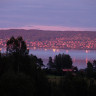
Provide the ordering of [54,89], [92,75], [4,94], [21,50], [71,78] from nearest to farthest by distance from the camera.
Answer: [4,94], [54,89], [71,78], [21,50], [92,75]

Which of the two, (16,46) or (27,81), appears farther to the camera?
(16,46)

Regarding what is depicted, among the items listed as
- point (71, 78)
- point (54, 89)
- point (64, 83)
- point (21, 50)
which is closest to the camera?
point (54, 89)

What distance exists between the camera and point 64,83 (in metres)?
17.0

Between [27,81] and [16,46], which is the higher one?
[16,46]

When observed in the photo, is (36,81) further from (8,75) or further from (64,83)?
(8,75)

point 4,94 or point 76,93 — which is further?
point 76,93

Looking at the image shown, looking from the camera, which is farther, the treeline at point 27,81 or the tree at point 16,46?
the tree at point 16,46

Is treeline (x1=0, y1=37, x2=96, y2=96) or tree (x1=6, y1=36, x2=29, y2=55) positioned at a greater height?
tree (x1=6, y1=36, x2=29, y2=55)

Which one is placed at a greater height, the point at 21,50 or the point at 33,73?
the point at 21,50

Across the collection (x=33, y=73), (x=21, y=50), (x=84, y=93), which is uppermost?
(x=21, y=50)

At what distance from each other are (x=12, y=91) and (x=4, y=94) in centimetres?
45

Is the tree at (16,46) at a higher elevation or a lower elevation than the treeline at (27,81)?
higher

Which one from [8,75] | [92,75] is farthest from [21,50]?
[92,75]

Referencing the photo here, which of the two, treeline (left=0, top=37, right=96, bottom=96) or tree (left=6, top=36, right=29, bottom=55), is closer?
treeline (left=0, top=37, right=96, bottom=96)
